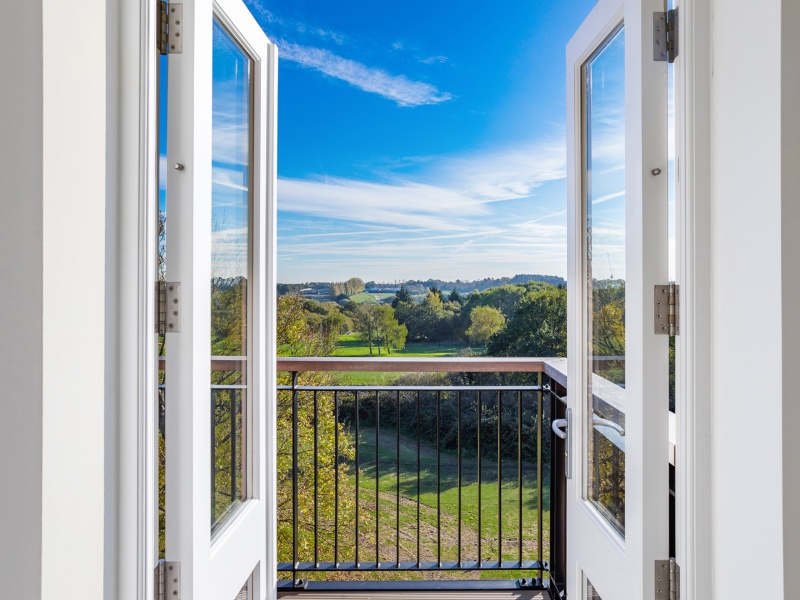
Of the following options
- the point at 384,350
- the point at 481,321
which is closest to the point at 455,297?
the point at 481,321

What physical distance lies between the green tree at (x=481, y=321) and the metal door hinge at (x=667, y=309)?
283cm

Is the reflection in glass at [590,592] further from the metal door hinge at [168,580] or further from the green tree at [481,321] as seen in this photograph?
the green tree at [481,321]

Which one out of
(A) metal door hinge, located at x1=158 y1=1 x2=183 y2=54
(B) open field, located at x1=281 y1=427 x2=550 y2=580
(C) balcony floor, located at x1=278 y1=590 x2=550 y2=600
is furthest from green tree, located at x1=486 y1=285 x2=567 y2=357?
(A) metal door hinge, located at x1=158 y1=1 x2=183 y2=54

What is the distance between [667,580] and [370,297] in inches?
115

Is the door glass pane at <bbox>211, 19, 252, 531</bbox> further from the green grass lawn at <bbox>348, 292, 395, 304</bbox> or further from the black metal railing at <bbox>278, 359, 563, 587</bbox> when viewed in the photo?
the green grass lawn at <bbox>348, 292, 395, 304</bbox>

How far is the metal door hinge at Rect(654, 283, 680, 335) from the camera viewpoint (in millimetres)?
997

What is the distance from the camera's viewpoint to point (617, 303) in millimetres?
1208
